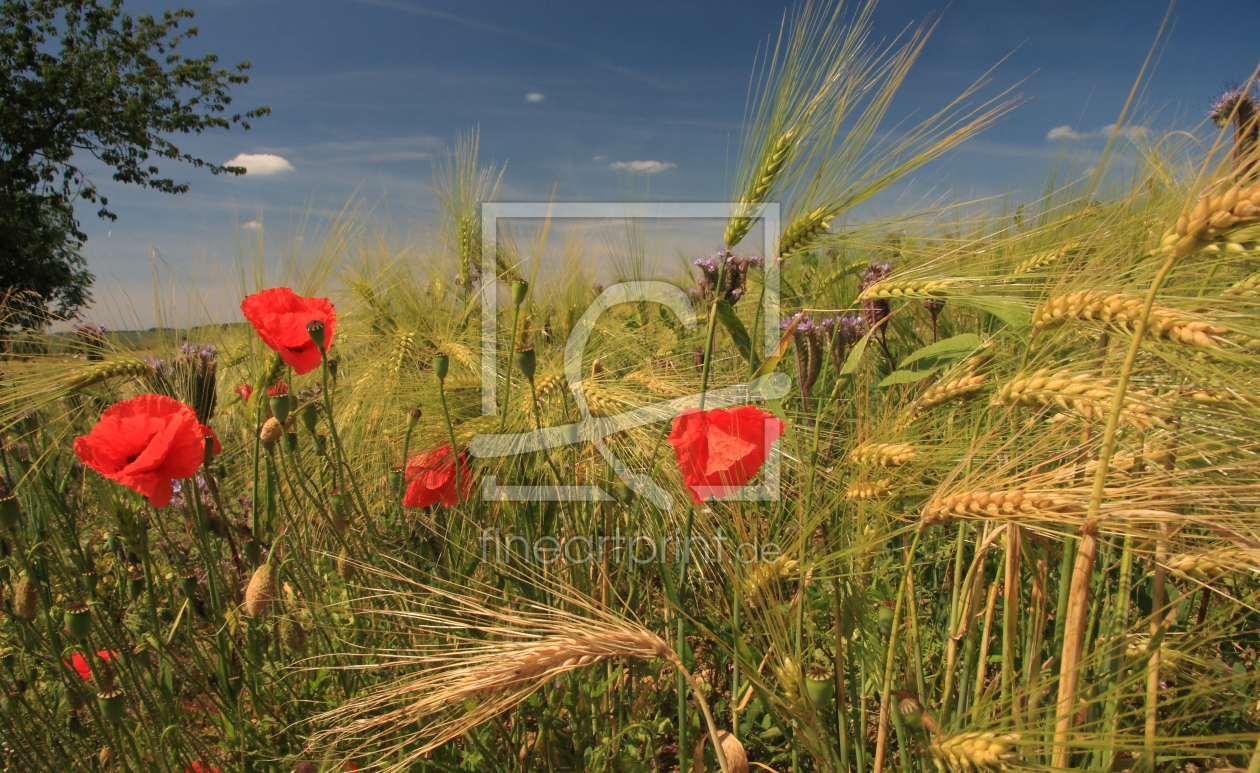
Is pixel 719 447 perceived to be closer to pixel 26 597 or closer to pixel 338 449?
pixel 338 449

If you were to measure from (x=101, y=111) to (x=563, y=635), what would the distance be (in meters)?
18.7

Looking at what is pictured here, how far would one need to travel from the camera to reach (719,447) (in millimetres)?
872

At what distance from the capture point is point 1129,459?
71cm

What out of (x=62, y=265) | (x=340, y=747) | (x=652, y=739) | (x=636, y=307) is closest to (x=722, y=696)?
(x=652, y=739)

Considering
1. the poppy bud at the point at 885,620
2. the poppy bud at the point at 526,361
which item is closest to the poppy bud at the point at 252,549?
the poppy bud at the point at 526,361

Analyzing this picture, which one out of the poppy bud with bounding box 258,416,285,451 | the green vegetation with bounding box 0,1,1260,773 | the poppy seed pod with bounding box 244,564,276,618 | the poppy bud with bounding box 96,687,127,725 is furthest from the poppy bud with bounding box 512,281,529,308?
the poppy bud with bounding box 96,687,127,725

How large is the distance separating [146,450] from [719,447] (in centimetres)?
88

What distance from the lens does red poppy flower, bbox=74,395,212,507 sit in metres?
0.97

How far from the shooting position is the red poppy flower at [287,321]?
3.69 feet

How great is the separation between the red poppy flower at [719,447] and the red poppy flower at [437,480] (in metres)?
0.53

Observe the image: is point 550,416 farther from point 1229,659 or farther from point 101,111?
point 101,111

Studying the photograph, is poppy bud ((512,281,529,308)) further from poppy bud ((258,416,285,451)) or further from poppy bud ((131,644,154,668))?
poppy bud ((131,644,154,668))

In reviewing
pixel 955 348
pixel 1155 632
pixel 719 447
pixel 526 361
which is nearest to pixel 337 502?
pixel 526 361

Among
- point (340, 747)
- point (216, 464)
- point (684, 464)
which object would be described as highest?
point (684, 464)
